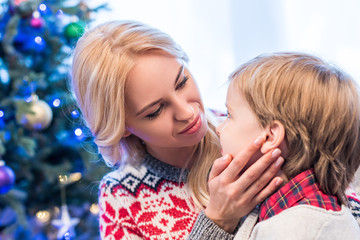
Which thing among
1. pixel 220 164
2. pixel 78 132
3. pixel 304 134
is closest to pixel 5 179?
pixel 78 132

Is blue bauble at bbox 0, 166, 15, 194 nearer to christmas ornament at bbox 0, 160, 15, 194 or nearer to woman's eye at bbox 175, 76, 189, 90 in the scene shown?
christmas ornament at bbox 0, 160, 15, 194

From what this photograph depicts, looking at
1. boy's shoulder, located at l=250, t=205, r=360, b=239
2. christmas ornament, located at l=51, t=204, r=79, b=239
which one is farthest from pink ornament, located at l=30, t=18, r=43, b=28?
boy's shoulder, located at l=250, t=205, r=360, b=239

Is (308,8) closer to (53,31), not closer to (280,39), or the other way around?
(280,39)

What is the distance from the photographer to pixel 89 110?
1.43m

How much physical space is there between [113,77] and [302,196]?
0.64 meters

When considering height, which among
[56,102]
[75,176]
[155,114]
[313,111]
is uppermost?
[313,111]

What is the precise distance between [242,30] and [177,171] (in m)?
1.56

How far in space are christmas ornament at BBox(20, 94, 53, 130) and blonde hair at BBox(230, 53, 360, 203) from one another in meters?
1.34

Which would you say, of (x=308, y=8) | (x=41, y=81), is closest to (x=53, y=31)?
(x=41, y=81)

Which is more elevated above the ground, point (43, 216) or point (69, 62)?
point (69, 62)

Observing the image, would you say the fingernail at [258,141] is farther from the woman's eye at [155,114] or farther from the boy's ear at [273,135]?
the woman's eye at [155,114]

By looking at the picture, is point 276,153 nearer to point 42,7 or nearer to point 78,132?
point 78,132

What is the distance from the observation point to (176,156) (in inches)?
60.5

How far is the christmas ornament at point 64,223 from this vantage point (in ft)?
7.82
